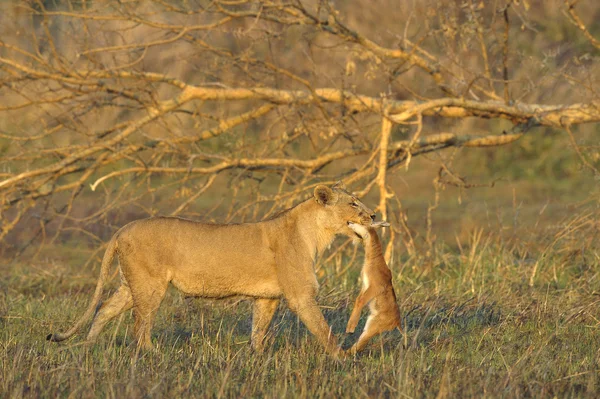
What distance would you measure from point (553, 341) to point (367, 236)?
1.35m

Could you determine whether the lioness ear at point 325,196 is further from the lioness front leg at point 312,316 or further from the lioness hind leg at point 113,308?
the lioness hind leg at point 113,308

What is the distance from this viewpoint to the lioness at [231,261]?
19.1 feet

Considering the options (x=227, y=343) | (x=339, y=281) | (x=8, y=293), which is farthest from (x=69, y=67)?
(x=227, y=343)

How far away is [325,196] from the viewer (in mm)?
6039

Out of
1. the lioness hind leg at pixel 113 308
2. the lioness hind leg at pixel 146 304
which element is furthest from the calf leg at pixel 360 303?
the lioness hind leg at pixel 113 308

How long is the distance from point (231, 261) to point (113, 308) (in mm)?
846

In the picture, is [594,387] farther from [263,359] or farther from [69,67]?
[69,67]

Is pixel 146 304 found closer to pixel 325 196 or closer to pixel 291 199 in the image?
pixel 325 196

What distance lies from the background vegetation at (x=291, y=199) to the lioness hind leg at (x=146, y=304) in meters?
0.14

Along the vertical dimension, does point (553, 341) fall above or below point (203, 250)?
below

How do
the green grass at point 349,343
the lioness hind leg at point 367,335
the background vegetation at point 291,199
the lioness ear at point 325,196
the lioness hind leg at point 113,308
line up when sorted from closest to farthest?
the green grass at point 349,343, the background vegetation at point 291,199, the lioness hind leg at point 367,335, the lioness ear at point 325,196, the lioness hind leg at point 113,308

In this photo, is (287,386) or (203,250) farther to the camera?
(203,250)

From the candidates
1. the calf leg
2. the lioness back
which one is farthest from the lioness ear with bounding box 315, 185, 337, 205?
the calf leg

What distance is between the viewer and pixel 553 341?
240 inches
